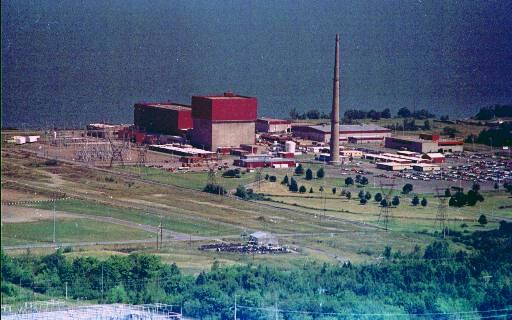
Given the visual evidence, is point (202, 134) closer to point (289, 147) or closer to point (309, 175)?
point (289, 147)

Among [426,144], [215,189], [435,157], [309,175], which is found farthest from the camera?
[426,144]

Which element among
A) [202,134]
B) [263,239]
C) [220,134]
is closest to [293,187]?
[263,239]

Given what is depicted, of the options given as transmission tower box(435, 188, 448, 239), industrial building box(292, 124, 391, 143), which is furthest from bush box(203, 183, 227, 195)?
industrial building box(292, 124, 391, 143)

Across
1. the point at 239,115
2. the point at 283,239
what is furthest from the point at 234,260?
the point at 239,115

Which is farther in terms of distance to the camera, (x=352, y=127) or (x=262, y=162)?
(x=352, y=127)

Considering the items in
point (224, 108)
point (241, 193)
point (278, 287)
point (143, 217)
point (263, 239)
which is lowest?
point (278, 287)

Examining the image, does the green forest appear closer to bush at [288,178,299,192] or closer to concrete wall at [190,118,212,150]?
bush at [288,178,299,192]

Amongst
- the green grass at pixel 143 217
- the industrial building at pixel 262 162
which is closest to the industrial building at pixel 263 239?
the green grass at pixel 143 217
